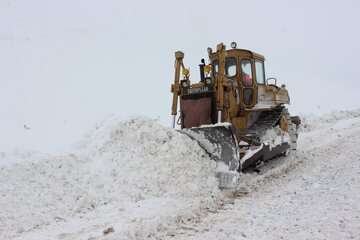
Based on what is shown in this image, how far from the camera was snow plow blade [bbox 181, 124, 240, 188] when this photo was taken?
7.72m

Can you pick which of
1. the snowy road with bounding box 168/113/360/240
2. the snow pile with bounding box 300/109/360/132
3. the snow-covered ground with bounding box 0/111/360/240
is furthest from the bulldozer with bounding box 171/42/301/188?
the snow pile with bounding box 300/109/360/132

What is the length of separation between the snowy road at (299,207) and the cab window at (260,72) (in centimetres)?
208

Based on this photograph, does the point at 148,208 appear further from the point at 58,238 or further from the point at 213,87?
the point at 213,87

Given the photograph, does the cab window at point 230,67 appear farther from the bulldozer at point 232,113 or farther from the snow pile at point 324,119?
the snow pile at point 324,119

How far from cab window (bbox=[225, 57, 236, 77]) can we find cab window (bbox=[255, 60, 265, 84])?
70cm

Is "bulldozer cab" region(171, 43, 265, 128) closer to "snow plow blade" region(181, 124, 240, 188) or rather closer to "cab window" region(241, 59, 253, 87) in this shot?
"cab window" region(241, 59, 253, 87)

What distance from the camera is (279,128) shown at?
1030 centimetres

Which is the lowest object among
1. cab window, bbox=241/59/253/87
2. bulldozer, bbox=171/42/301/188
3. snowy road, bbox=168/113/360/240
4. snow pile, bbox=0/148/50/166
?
snowy road, bbox=168/113/360/240

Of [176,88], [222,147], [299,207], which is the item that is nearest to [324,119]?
[176,88]

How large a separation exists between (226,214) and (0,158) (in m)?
4.70

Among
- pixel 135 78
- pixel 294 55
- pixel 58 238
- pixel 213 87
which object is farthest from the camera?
pixel 294 55

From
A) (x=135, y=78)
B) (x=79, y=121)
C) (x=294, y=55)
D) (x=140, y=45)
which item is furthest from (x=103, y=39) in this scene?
(x=294, y=55)

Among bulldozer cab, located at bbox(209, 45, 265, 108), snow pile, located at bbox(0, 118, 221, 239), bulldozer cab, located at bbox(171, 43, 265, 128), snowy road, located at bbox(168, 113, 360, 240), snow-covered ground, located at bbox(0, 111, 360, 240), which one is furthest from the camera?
bulldozer cab, located at bbox(209, 45, 265, 108)

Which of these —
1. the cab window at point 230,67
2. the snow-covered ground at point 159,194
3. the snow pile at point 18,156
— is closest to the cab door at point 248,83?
the cab window at point 230,67
